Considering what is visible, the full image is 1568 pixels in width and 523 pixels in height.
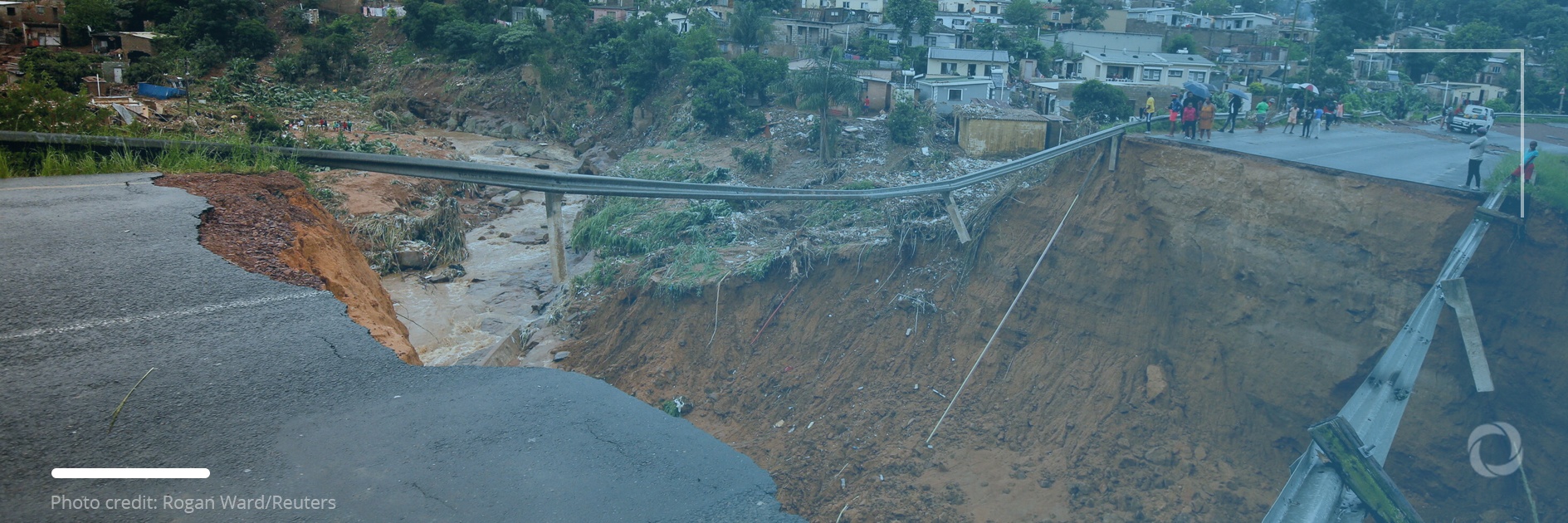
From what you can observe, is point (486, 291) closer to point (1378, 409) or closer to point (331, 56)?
point (1378, 409)

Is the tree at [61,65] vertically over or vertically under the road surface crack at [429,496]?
over

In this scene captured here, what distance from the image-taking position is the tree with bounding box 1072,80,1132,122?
979 inches

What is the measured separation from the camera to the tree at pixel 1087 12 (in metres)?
48.7

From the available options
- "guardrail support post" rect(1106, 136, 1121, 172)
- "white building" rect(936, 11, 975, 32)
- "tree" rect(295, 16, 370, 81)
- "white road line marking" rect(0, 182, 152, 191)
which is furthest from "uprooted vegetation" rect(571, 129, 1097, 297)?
"white building" rect(936, 11, 975, 32)

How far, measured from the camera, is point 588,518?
3.74m

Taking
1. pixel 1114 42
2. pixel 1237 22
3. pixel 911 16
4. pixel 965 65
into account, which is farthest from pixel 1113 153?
pixel 1237 22

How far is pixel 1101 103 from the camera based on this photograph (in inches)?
995

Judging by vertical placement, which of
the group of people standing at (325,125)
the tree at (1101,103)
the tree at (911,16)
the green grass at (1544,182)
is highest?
the tree at (911,16)

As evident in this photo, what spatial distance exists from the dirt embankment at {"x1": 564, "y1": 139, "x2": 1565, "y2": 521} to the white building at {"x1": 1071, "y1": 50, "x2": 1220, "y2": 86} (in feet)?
66.2

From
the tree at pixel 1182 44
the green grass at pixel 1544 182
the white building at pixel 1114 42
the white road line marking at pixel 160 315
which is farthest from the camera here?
the tree at pixel 1182 44

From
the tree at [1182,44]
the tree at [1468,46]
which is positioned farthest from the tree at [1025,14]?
the tree at [1468,46]

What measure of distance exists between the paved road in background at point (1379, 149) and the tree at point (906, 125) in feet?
23.1

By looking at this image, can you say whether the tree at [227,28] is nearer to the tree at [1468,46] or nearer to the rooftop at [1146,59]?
the rooftop at [1146,59]

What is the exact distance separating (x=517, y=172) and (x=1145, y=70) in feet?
91.3
